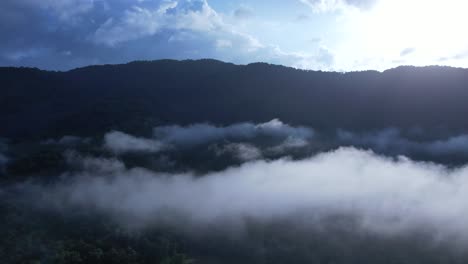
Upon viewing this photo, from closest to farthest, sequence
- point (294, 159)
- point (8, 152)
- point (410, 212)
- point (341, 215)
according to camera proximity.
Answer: point (341, 215)
point (410, 212)
point (8, 152)
point (294, 159)

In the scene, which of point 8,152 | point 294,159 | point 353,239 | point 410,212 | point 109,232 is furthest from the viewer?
point 294,159

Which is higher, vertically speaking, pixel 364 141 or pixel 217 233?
pixel 364 141

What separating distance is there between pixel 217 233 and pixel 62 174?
2161 inches

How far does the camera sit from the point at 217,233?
3366 inches

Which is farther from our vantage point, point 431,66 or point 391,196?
point 431,66

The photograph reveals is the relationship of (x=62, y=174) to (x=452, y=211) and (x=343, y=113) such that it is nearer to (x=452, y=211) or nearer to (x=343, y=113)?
(x=452, y=211)

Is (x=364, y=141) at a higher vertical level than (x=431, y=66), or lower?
lower

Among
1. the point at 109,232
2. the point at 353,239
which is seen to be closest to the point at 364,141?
the point at 353,239

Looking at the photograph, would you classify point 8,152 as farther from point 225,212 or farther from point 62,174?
point 225,212

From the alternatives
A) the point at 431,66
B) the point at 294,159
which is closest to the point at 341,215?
the point at 294,159

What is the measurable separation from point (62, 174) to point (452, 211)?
98.6 meters

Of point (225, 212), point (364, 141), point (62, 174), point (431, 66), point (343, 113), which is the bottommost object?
point (225, 212)

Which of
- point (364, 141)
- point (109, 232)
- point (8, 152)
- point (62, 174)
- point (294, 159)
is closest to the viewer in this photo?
point (109, 232)

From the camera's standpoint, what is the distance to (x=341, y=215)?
98625mm
